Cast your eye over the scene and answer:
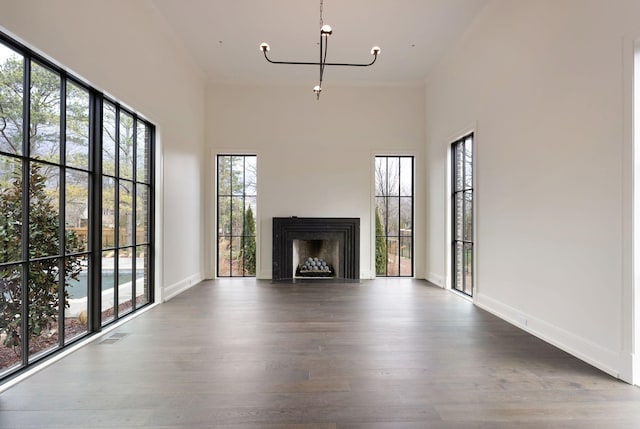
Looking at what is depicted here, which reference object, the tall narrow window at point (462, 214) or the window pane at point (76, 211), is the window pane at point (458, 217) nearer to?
the tall narrow window at point (462, 214)

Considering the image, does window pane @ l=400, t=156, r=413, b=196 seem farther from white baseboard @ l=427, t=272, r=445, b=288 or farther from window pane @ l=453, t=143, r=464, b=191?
white baseboard @ l=427, t=272, r=445, b=288

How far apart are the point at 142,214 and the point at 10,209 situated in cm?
214

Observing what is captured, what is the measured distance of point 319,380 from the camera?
249 cm

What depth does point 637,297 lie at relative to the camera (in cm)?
244

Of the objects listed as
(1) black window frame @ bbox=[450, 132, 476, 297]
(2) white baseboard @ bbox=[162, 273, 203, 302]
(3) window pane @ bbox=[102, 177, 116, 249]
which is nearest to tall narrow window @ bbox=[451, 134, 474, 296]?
(1) black window frame @ bbox=[450, 132, 476, 297]

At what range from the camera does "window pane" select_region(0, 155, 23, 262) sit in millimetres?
2393


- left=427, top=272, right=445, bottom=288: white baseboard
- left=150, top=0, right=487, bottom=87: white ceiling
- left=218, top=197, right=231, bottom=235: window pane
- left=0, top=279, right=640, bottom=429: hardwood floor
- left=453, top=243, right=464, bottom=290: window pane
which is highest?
left=150, top=0, right=487, bottom=87: white ceiling

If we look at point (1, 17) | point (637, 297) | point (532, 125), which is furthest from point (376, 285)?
point (1, 17)

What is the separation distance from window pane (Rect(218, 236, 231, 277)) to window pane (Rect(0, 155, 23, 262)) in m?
4.31

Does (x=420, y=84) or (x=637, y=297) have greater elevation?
(x=420, y=84)

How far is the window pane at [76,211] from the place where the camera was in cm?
312

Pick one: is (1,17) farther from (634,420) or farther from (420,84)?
(420,84)

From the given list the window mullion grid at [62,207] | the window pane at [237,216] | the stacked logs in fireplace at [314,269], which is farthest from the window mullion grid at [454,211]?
the window mullion grid at [62,207]

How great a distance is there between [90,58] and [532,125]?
429 centimetres
